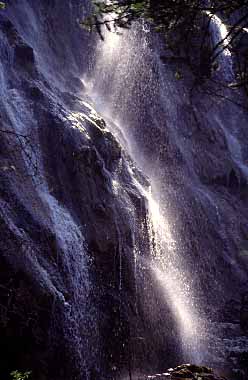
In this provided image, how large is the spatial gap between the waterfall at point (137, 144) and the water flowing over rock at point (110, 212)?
82 millimetres

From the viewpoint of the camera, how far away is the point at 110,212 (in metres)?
14.4

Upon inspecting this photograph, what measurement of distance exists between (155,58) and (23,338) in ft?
69.3

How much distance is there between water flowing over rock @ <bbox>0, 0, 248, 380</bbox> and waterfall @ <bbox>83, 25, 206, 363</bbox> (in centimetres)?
8

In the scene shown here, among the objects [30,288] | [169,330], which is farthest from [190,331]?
[30,288]

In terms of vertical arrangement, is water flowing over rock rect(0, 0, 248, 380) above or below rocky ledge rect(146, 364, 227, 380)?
above

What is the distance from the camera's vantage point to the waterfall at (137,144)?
621 inches

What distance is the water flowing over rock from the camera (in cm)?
1034

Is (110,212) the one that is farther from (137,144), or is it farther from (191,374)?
(137,144)

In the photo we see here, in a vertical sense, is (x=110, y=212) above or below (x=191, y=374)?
above

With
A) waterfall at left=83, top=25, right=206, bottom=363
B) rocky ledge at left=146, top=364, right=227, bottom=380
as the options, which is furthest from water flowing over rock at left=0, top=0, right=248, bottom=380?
rocky ledge at left=146, top=364, right=227, bottom=380

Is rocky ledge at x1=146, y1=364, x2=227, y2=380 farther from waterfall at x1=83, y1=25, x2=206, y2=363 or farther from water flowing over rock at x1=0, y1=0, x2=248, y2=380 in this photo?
waterfall at x1=83, y1=25, x2=206, y2=363

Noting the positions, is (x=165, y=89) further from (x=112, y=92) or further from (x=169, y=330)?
(x=169, y=330)

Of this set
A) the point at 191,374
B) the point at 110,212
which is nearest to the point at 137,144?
the point at 110,212

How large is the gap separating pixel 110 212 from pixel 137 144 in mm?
9579
